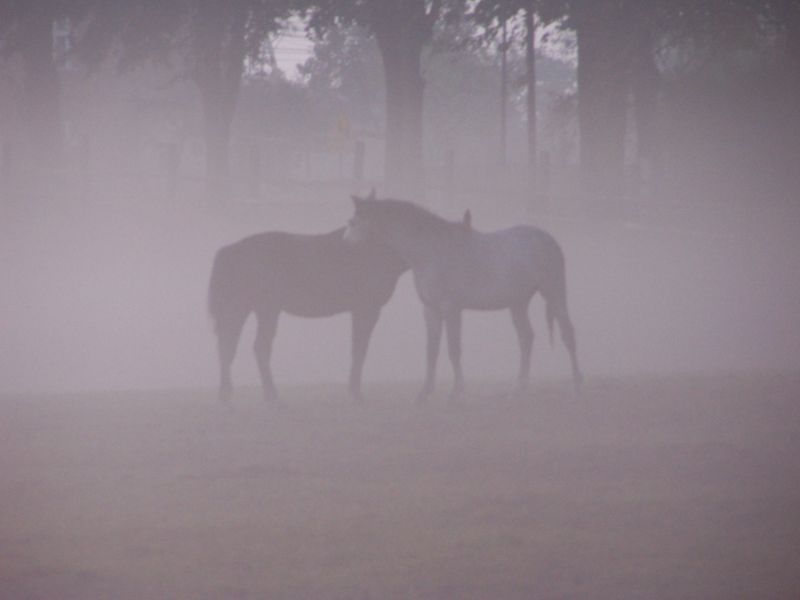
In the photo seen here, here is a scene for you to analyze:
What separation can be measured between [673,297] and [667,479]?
15.5 metres

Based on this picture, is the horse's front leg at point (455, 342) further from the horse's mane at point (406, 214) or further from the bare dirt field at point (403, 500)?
the horse's mane at point (406, 214)

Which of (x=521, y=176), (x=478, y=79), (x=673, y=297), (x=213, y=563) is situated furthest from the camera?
(x=478, y=79)

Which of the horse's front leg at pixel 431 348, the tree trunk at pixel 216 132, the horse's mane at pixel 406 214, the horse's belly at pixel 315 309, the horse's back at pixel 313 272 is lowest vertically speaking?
the horse's front leg at pixel 431 348

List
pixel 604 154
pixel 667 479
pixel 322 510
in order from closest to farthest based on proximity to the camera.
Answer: pixel 322 510, pixel 667 479, pixel 604 154

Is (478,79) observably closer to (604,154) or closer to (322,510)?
(604,154)

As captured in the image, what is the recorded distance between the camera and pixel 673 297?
2352cm

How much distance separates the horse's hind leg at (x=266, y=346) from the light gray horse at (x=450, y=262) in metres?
0.99

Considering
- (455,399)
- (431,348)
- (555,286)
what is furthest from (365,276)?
(555,286)

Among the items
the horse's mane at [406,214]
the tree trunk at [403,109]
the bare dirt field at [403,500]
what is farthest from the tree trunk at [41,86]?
the bare dirt field at [403,500]

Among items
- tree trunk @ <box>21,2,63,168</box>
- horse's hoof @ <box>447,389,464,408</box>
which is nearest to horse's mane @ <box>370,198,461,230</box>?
horse's hoof @ <box>447,389,464,408</box>

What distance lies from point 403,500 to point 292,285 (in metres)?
4.33

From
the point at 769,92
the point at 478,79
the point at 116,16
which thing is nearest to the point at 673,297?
the point at 769,92

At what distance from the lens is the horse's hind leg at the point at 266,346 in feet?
38.3

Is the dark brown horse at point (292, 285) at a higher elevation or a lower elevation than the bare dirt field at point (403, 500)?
higher
